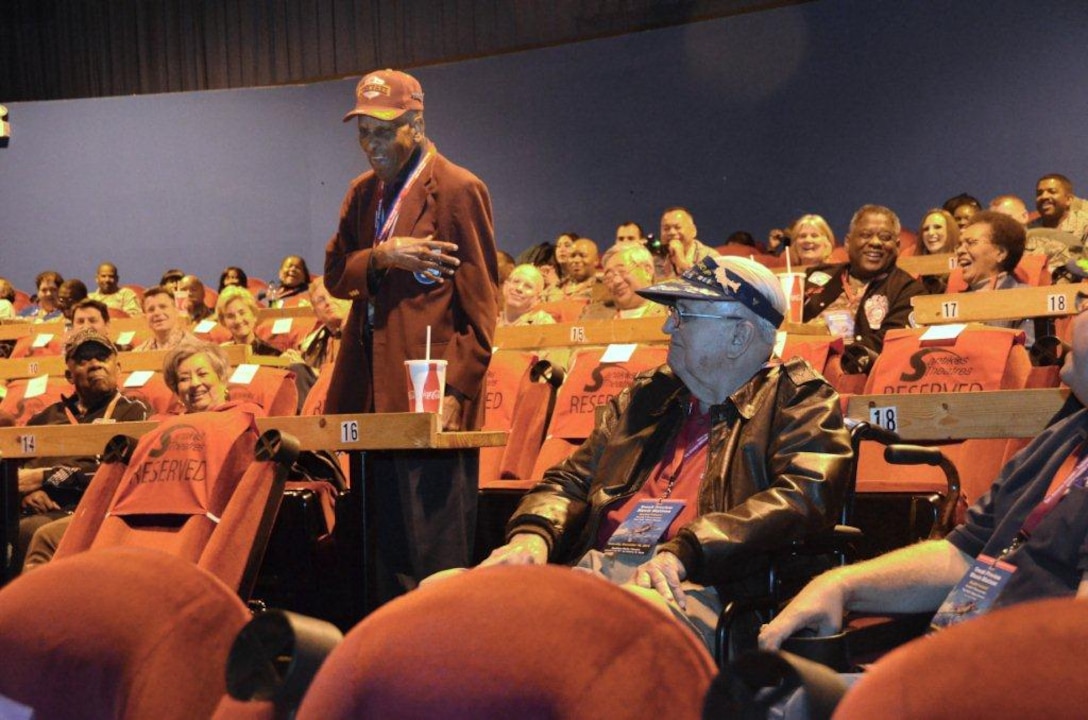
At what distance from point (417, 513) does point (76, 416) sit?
2.40m

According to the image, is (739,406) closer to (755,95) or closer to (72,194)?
(755,95)

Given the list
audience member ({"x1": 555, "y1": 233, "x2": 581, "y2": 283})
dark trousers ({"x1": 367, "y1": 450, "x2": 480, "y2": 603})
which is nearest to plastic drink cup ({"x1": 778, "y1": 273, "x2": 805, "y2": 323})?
dark trousers ({"x1": 367, "y1": 450, "x2": 480, "y2": 603})

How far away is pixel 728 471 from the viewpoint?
2584mm

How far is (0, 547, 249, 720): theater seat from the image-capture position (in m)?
1.43

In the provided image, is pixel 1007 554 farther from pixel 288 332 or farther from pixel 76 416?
pixel 288 332

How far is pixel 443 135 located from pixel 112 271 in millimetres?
3352

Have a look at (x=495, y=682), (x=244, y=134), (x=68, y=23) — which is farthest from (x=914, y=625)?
(x=68, y=23)

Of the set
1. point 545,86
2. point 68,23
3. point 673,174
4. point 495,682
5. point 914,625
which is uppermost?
point 68,23

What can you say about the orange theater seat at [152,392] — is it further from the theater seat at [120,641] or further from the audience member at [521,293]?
the theater seat at [120,641]

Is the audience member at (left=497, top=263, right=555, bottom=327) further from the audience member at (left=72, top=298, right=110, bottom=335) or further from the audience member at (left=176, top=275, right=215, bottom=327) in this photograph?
the audience member at (left=176, top=275, right=215, bottom=327)

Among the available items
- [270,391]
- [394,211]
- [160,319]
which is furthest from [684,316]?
[160,319]

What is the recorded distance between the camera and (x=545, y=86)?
12586mm

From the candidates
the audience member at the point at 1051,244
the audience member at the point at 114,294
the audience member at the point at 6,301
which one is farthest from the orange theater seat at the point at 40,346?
the audience member at the point at 1051,244

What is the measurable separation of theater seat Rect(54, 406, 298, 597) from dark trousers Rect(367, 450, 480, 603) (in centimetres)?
31
